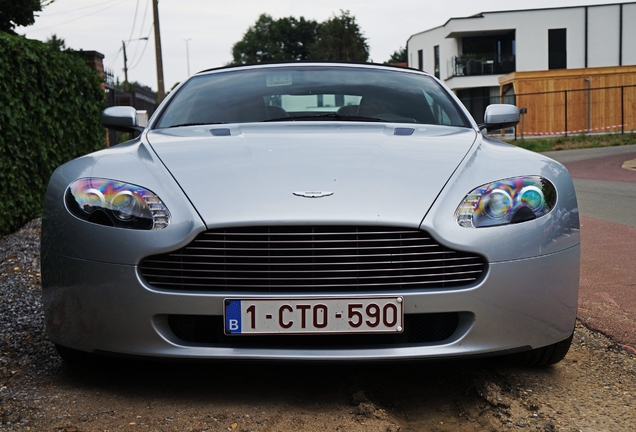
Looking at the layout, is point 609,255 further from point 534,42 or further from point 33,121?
point 534,42

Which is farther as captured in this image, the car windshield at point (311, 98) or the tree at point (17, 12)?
the tree at point (17, 12)

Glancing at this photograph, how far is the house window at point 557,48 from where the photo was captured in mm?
43438

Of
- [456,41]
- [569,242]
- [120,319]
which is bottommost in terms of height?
[120,319]

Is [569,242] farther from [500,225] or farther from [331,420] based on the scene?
[331,420]

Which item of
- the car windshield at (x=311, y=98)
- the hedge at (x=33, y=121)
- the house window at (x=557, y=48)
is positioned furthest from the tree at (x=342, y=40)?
the car windshield at (x=311, y=98)

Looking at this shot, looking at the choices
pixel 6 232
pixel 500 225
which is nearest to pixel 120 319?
pixel 500 225

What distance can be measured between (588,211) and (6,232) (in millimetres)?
6243

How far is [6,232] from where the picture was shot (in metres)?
7.60

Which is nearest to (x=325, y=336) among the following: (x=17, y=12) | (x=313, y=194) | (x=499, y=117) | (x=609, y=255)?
(x=313, y=194)

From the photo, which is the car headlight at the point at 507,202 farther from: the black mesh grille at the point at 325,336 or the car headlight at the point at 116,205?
the car headlight at the point at 116,205

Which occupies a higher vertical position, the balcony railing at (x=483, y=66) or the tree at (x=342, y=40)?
the tree at (x=342, y=40)

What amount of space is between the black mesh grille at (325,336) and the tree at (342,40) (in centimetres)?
6830

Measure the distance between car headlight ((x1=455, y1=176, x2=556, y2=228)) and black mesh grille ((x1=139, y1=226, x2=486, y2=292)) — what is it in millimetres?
218

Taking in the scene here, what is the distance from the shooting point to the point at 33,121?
324 inches
